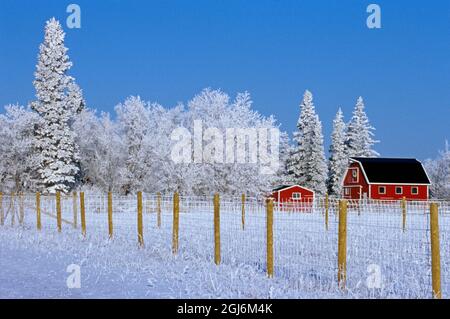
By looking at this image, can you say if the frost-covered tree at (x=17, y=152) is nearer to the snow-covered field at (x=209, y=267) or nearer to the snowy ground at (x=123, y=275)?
the snow-covered field at (x=209, y=267)

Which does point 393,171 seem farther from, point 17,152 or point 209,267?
point 209,267

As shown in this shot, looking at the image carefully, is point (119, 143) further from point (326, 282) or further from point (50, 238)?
point (326, 282)

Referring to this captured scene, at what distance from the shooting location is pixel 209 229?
2273 cm

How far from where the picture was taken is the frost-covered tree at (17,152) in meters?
49.5

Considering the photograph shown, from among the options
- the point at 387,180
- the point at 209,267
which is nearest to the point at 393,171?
the point at 387,180

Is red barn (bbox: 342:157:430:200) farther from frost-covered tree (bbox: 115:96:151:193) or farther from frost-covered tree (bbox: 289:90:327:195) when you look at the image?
frost-covered tree (bbox: 115:96:151:193)

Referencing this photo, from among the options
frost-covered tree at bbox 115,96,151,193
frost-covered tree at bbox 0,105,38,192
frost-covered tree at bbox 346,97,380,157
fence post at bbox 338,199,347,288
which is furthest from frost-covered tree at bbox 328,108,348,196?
fence post at bbox 338,199,347,288

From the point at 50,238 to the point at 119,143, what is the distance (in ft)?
132

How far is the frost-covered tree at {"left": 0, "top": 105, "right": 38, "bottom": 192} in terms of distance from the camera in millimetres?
49500

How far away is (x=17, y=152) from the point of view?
164 ft

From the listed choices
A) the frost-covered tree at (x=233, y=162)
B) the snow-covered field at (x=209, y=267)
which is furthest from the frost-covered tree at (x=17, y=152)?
the snow-covered field at (x=209, y=267)

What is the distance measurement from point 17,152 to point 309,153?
104 ft

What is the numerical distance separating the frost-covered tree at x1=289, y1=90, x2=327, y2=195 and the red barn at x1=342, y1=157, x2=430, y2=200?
729cm

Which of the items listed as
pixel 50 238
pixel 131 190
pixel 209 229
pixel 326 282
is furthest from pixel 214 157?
pixel 326 282
